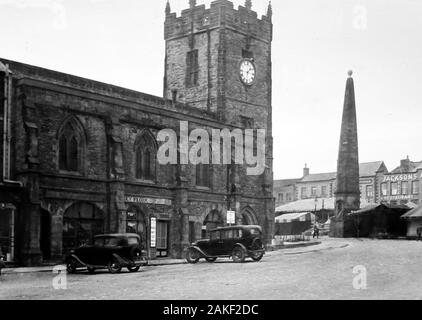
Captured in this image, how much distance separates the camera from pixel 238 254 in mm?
29078

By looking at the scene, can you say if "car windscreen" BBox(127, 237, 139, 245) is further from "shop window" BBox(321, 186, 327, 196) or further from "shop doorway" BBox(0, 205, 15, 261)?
"shop window" BBox(321, 186, 327, 196)

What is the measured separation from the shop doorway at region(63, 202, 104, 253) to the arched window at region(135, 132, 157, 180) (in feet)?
13.3

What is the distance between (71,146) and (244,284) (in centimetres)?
1602

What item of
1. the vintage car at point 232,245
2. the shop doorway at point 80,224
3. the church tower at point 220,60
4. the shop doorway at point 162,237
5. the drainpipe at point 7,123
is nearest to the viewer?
the drainpipe at point 7,123

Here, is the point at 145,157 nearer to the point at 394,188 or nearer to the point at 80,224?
the point at 80,224

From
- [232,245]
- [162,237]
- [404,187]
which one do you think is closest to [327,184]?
[404,187]

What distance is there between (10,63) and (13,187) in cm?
595

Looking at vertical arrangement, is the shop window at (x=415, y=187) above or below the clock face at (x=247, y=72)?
below

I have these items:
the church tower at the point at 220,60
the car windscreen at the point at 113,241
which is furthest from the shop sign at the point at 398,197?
the car windscreen at the point at 113,241

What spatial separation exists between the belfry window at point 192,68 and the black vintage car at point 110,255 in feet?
72.1

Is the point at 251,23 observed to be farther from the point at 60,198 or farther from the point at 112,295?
the point at 112,295

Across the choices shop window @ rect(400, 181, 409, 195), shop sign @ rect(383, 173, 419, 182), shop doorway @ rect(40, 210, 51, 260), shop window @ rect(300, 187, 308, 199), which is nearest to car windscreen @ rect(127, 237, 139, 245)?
shop doorway @ rect(40, 210, 51, 260)

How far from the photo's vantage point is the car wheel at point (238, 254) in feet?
94.8

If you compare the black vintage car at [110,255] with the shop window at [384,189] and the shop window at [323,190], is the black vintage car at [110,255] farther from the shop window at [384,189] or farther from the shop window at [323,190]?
the shop window at [323,190]
